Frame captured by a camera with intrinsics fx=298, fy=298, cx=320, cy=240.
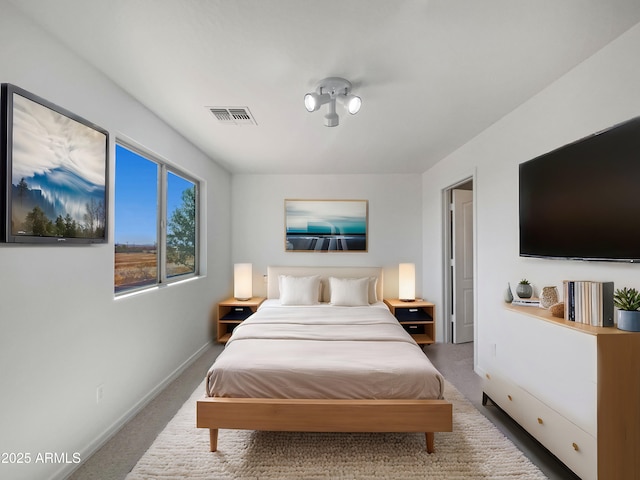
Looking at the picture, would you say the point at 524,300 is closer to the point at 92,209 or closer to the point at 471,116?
the point at 471,116

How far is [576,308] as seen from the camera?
1698 mm

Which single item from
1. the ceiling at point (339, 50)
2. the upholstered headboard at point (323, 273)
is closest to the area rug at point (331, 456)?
the upholstered headboard at point (323, 273)

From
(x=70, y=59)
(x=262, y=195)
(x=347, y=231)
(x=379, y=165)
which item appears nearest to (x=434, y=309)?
(x=347, y=231)

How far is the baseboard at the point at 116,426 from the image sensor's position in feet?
5.66

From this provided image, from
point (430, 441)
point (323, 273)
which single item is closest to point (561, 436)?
point (430, 441)

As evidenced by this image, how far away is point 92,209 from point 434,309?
3863 mm

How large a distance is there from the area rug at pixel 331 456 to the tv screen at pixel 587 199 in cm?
137

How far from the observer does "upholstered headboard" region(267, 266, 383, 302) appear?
4.41 m

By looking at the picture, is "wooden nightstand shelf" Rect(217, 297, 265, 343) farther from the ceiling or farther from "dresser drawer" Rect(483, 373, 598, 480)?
"dresser drawer" Rect(483, 373, 598, 480)

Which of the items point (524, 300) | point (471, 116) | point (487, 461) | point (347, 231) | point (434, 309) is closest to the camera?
point (487, 461)

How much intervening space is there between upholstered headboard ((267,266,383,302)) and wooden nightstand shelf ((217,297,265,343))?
27 centimetres

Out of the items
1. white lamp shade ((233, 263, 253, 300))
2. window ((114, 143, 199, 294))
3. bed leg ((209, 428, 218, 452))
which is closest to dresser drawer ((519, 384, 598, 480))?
bed leg ((209, 428, 218, 452))

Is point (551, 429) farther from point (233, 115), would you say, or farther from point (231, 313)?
point (231, 313)

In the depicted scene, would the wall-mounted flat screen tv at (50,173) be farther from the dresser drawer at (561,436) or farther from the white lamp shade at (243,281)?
the dresser drawer at (561,436)
